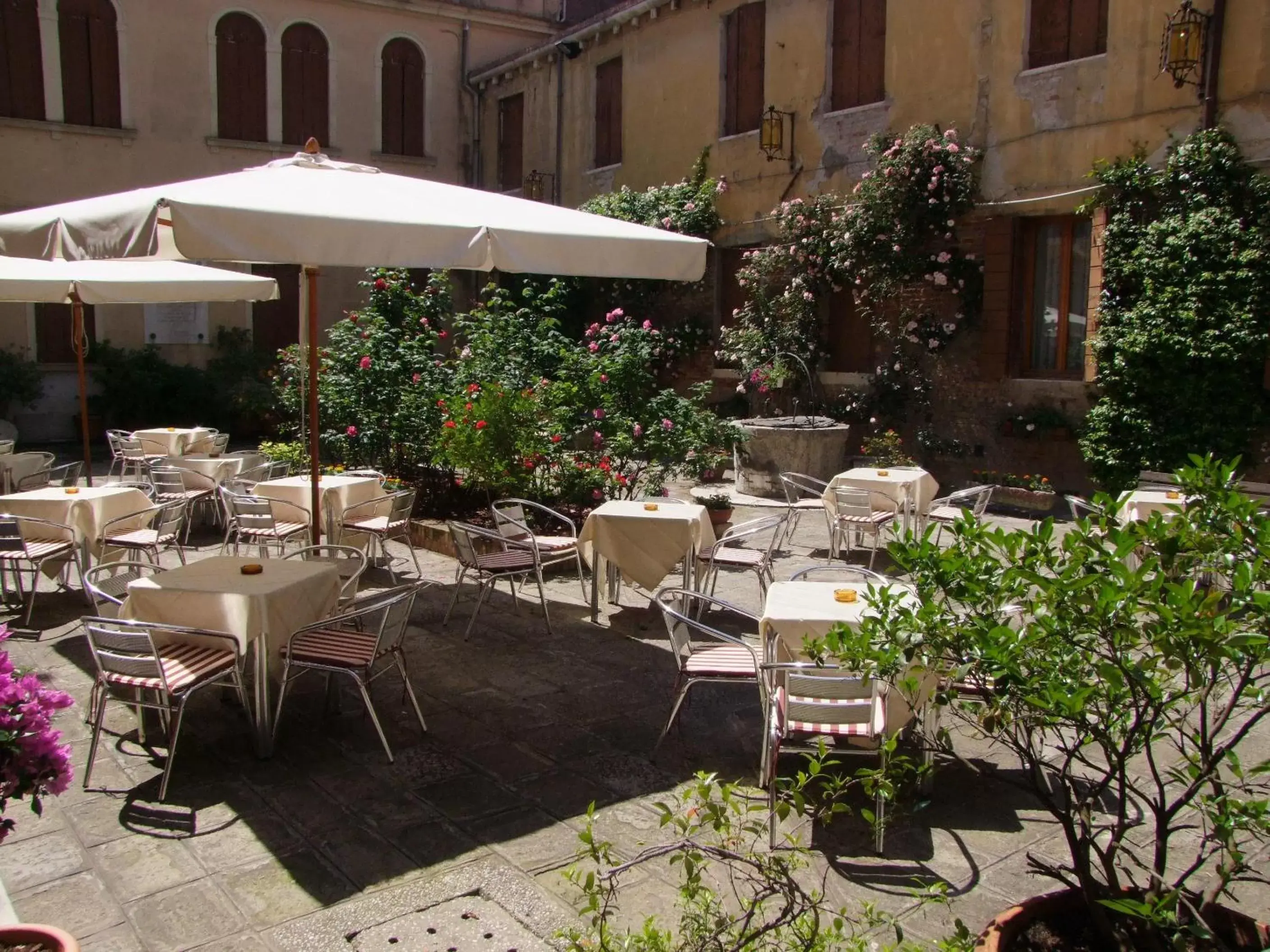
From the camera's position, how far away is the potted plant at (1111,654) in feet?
7.02

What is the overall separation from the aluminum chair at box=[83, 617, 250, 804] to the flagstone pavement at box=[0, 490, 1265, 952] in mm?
225

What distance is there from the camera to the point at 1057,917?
2586 mm

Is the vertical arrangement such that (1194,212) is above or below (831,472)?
above

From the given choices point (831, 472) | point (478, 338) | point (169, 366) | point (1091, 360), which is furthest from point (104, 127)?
point (1091, 360)

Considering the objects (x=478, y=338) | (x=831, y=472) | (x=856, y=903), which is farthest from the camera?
(x=831, y=472)

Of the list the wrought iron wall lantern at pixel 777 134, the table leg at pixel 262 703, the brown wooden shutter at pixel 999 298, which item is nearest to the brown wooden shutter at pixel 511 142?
the wrought iron wall lantern at pixel 777 134

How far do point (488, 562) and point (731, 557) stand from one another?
147 centimetres

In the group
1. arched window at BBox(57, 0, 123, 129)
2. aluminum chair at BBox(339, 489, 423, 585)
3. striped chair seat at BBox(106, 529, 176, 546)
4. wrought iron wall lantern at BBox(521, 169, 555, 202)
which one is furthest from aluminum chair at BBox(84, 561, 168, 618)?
arched window at BBox(57, 0, 123, 129)

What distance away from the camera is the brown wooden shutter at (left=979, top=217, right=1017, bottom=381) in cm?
1130

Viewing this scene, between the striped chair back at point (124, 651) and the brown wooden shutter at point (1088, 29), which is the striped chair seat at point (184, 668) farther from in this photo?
the brown wooden shutter at point (1088, 29)

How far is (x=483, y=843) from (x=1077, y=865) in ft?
6.76

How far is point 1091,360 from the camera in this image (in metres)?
10.6

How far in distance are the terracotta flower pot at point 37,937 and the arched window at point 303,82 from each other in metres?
17.3

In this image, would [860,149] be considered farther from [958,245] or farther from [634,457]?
[634,457]
